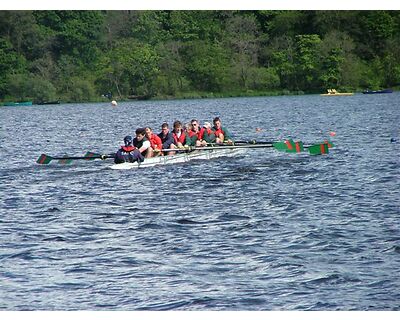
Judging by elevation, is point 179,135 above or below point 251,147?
above

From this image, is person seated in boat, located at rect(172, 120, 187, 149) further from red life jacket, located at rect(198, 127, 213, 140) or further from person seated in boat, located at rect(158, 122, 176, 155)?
red life jacket, located at rect(198, 127, 213, 140)

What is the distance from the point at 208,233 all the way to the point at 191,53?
5380 cm

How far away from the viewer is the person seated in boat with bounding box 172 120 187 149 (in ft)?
80.9

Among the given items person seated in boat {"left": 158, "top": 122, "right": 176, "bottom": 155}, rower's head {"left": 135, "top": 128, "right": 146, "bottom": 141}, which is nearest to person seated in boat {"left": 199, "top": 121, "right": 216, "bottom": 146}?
person seated in boat {"left": 158, "top": 122, "right": 176, "bottom": 155}

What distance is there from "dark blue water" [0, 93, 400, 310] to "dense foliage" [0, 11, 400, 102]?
79.9 ft

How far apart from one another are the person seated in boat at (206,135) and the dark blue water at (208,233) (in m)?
0.71

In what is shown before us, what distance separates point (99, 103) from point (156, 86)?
6.86 m

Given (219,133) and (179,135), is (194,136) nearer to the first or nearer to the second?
→ (179,135)

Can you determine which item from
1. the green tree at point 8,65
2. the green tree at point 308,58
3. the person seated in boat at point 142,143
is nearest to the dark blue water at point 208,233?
the person seated in boat at point 142,143

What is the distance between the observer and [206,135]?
25828mm

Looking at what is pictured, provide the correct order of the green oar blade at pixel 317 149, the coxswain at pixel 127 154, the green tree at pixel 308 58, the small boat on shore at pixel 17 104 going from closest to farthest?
the coxswain at pixel 127 154, the green oar blade at pixel 317 149, the green tree at pixel 308 58, the small boat on shore at pixel 17 104

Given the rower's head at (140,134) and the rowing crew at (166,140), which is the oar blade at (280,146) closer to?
the rowing crew at (166,140)

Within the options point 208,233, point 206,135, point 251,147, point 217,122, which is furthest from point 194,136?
point 208,233

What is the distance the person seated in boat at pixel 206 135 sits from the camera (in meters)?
25.6
